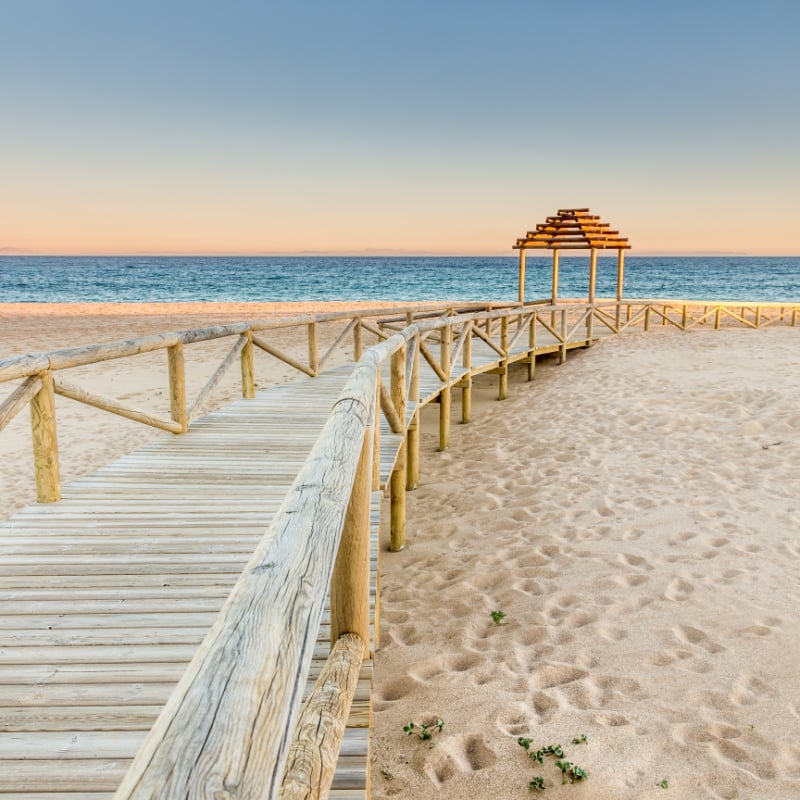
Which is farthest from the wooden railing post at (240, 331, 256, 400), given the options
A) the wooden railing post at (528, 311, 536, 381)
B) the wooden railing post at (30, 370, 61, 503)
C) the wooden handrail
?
the wooden railing post at (528, 311, 536, 381)

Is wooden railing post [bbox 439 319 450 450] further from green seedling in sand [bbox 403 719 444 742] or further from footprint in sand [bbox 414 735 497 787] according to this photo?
footprint in sand [bbox 414 735 497 787]

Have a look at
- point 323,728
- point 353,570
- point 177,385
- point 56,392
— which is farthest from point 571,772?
point 177,385

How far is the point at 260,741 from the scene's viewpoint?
663 millimetres

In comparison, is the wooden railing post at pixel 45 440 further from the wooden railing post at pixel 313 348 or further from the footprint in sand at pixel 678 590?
the wooden railing post at pixel 313 348

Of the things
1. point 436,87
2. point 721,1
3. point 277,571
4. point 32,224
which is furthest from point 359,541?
point 32,224

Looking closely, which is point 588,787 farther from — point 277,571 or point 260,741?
point 260,741

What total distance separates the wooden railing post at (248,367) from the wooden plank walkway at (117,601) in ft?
6.10

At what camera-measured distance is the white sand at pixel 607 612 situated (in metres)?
2.71

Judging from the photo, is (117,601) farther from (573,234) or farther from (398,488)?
(573,234)

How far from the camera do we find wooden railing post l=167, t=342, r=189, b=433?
527cm

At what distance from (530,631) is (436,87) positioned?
102 ft

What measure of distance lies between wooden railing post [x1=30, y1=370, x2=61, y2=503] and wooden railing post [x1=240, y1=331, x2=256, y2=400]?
2885mm

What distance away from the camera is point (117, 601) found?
2689 millimetres

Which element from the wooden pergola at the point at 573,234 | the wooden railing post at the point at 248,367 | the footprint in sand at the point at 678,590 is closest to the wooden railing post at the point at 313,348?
the wooden railing post at the point at 248,367
